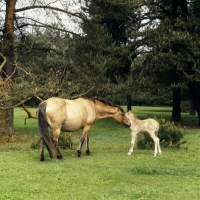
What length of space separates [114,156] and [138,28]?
14.9 metres

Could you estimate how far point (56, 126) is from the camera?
35.2ft

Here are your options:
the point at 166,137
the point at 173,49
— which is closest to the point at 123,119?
the point at 166,137

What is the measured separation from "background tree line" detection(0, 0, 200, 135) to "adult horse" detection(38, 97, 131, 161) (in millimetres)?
2552

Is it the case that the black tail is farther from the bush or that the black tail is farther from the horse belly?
the bush

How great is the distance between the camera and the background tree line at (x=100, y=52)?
16.2 m

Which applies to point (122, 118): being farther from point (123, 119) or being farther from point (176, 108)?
point (176, 108)

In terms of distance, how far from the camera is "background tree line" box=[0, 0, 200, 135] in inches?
637

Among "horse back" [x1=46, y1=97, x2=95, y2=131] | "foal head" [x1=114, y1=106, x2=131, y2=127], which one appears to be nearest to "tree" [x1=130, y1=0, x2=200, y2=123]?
"foal head" [x1=114, y1=106, x2=131, y2=127]

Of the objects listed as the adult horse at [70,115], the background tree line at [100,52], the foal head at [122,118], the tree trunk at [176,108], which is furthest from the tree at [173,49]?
the adult horse at [70,115]

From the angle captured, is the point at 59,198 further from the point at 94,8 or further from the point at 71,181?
the point at 94,8

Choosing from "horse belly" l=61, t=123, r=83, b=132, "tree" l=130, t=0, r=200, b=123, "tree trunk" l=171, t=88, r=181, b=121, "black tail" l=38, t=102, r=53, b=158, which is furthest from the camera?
"tree trunk" l=171, t=88, r=181, b=121

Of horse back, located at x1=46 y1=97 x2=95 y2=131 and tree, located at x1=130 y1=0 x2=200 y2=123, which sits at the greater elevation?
tree, located at x1=130 y1=0 x2=200 y2=123

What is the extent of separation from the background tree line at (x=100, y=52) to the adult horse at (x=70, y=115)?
8.37ft

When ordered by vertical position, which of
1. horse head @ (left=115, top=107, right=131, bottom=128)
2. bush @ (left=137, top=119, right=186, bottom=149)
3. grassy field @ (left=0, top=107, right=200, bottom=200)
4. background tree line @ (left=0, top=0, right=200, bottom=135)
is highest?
background tree line @ (left=0, top=0, right=200, bottom=135)
